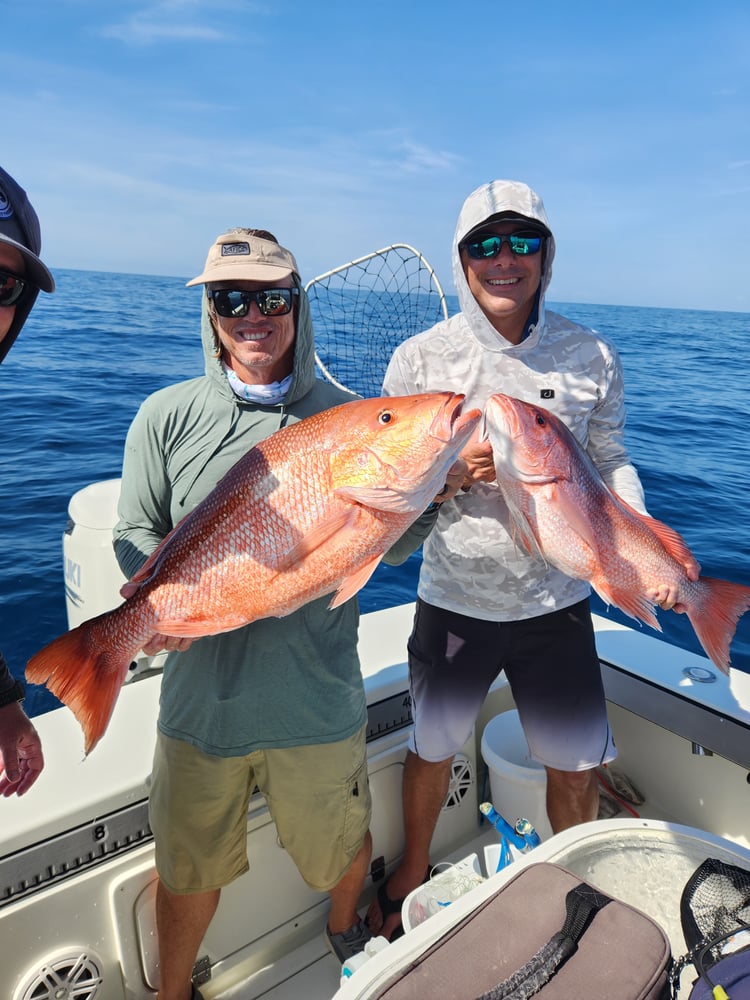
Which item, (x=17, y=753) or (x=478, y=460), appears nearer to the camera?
(x=17, y=753)

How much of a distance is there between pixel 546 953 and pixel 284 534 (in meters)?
1.13

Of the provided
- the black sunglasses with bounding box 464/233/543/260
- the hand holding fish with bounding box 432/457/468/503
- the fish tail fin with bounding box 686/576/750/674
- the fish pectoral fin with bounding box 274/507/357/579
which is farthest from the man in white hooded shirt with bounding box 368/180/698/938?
the fish pectoral fin with bounding box 274/507/357/579

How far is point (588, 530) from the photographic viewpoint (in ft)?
6.92

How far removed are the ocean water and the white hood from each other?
3.51 meters

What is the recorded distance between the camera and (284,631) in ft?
6.96

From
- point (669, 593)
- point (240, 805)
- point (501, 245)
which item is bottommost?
point (240, 805)

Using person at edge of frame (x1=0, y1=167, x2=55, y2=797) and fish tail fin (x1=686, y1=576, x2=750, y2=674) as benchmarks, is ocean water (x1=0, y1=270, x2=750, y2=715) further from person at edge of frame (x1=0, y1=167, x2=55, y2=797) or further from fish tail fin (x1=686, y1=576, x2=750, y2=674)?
fish tail fin (x1=686, y1=576, x2=750, y2=674)

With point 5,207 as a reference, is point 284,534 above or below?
below

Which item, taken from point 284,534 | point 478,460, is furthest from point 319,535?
point 478,460

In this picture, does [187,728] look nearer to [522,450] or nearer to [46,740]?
[46,740]

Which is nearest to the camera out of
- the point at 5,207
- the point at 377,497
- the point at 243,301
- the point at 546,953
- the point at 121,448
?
the point at 546,953

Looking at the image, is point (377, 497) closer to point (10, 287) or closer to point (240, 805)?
point (10, 287)

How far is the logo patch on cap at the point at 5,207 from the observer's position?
4.73 ft

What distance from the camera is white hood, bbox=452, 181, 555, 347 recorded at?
250 cm
